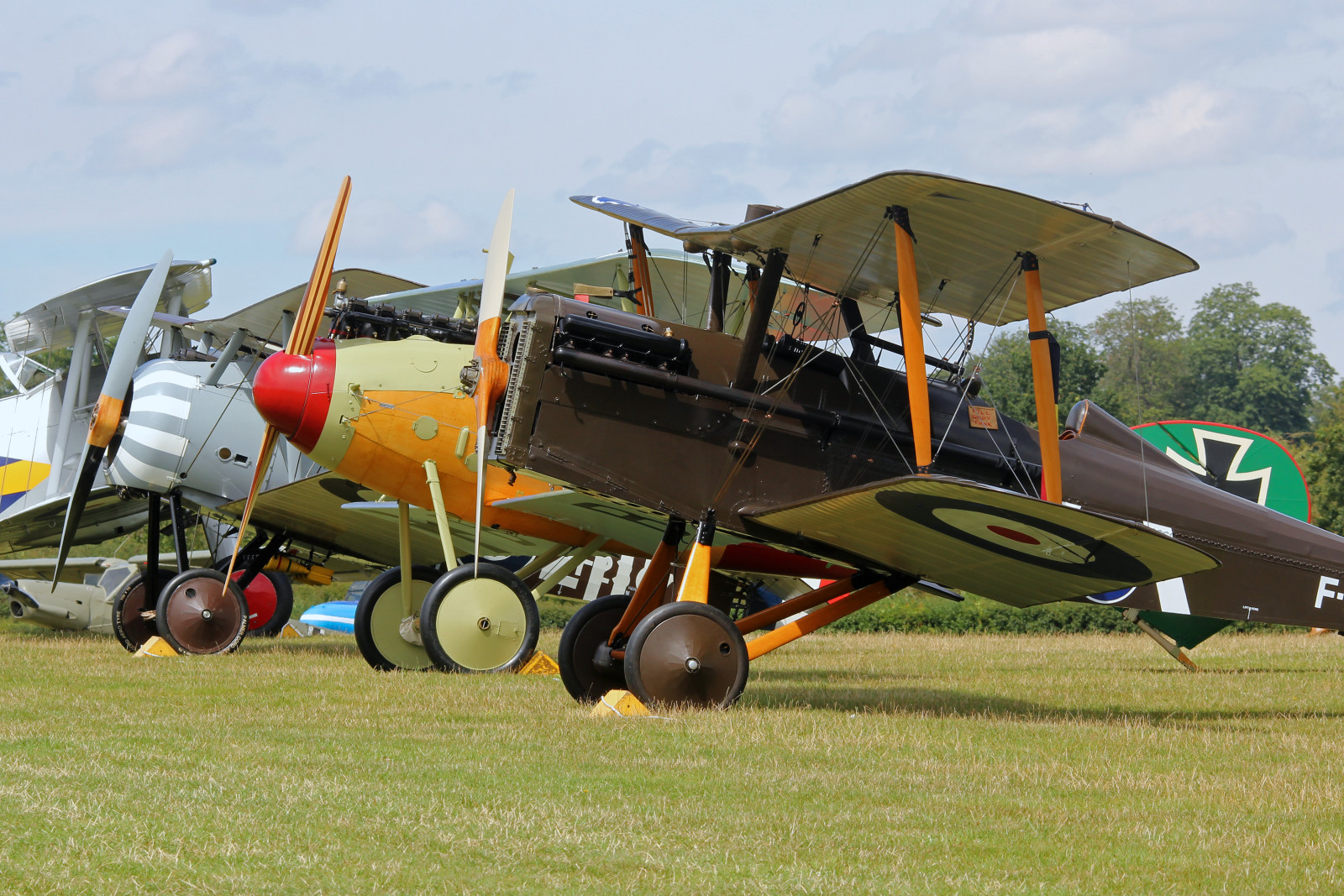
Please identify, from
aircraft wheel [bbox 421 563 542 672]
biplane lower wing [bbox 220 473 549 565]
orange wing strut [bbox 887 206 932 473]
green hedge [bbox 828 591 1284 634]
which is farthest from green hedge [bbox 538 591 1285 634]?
orange wing strut [bbox 887 206 932 473]

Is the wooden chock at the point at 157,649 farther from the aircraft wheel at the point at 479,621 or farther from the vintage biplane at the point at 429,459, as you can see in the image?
the aircraft wheel at the point at 479,621

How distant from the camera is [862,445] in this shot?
884cm

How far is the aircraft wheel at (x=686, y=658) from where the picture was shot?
7797 millimetres

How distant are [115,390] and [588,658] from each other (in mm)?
6459

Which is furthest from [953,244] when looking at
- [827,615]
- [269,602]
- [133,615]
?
[269,602]

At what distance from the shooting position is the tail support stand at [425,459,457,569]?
10.2m

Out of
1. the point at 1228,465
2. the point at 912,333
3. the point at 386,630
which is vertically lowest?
the point at 386,630

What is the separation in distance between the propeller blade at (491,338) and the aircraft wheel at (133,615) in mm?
6949

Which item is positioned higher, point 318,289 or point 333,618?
point 318,289

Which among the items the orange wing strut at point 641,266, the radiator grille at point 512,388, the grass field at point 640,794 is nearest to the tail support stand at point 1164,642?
the grass field at point 640,794

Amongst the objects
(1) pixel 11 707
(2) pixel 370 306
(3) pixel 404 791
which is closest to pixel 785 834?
(3) pixel 404 791

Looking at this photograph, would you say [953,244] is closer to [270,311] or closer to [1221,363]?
[270,311]

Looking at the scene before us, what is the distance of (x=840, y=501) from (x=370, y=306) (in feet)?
19.6

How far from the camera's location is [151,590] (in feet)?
47.3
